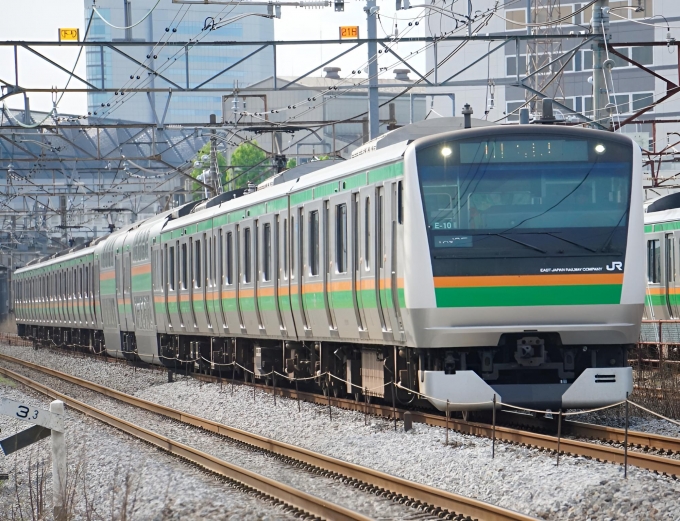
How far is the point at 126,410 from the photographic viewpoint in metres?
19.1

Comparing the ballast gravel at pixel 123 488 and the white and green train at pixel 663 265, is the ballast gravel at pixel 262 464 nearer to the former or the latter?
the ballast gravel at pixel 123 488

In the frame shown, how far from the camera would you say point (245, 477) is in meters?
11.0

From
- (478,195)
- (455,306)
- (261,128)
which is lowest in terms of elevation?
(455,306)

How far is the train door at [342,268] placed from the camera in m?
14.9

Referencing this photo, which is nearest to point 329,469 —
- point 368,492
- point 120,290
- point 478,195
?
point 368,492

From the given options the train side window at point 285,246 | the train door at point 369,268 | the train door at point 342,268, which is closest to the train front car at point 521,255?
the train door at point 369,268

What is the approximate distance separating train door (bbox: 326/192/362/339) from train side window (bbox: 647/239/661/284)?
10.6 metres

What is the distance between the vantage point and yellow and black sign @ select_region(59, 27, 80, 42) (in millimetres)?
21391

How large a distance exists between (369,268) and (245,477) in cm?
387

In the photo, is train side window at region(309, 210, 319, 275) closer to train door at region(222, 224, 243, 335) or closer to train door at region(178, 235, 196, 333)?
train door at region(222, 224, 243, 335)

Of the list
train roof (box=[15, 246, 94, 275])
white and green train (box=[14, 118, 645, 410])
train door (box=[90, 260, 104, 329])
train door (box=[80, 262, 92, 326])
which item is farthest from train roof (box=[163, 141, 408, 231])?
train roof (box=[15, 246, 94, 275])

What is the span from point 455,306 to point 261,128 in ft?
48.0

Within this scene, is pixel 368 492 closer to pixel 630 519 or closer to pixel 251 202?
pixel 630 519

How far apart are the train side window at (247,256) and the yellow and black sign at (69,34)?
4516mm
